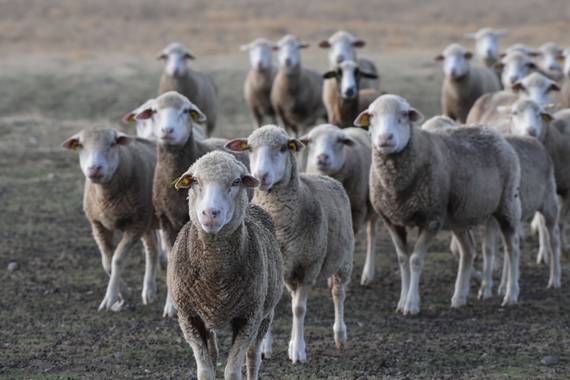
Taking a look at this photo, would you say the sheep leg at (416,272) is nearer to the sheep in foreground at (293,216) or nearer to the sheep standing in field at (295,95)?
the sheep in foreground at (293,216)

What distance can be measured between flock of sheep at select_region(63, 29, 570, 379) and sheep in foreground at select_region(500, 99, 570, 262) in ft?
0.05

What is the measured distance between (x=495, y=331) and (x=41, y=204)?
6.62 m

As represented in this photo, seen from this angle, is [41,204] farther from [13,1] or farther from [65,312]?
[13,1]

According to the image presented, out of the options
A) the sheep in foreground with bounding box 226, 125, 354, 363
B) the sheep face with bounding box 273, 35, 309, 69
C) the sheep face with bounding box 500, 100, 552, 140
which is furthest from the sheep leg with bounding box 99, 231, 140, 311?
the sheep face with bounding box 273, 35, 309, 69

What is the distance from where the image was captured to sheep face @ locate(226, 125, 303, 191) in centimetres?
798

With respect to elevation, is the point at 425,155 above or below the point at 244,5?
below

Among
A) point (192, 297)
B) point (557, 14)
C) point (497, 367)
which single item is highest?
point (557, 14)

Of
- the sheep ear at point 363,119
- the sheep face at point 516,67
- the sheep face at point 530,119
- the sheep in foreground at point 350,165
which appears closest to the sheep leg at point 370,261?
the sheep in foreground at point 350,165

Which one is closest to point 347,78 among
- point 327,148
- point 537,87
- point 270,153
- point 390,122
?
point 537,87

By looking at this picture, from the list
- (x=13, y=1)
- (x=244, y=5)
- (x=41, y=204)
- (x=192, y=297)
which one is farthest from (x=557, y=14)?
(x=192, y=297)

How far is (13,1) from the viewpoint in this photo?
42500 mm

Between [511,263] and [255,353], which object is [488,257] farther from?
[255,353]

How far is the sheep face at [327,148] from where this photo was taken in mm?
10172

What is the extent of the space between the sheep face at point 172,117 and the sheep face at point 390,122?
1370mm
